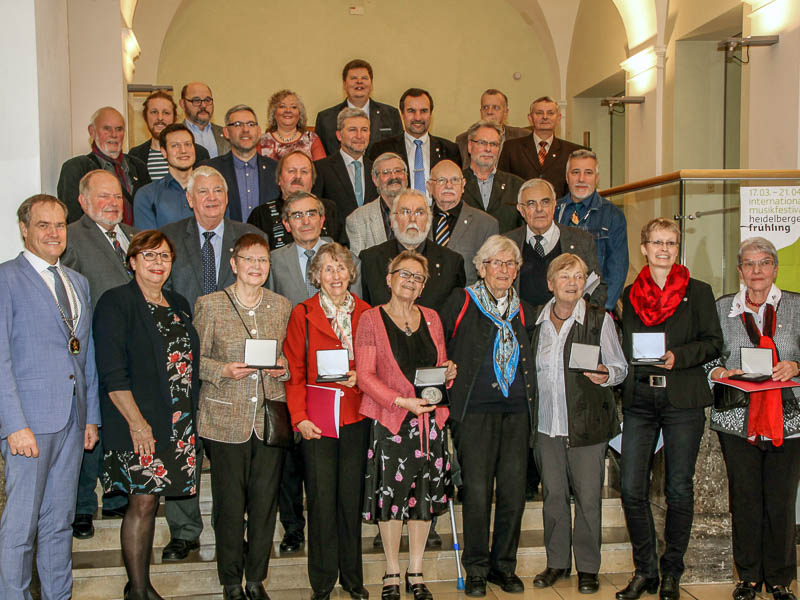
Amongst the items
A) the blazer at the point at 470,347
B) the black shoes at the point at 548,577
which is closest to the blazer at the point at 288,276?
the blazer at the point at 470,347

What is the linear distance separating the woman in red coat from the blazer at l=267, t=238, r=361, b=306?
372 millimetres

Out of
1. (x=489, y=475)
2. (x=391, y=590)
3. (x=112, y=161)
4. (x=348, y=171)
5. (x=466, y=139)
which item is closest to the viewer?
(x=391, y=590)

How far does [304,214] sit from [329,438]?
1.23 meters

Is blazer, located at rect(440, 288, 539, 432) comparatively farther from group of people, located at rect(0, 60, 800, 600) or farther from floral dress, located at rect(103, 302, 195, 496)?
floral dress, located at rect(103, 302, 195, 496)

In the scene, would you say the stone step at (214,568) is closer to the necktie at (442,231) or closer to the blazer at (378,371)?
the blazer at (378,371)

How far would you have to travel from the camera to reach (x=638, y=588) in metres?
4.38

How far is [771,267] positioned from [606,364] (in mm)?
1002

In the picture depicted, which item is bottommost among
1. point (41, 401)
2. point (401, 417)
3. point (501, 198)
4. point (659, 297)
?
point (401, 417)

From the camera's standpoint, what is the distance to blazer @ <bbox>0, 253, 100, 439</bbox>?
11.9 feet

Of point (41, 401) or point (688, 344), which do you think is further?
point (688, 344)

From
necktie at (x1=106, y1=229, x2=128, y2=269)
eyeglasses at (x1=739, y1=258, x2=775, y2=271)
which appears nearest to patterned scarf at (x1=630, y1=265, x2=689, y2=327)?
eyeglasses at (x1=739, y1=258, x2=775, y2=271)

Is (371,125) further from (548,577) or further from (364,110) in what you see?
(548,577)

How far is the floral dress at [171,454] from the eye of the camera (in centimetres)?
376

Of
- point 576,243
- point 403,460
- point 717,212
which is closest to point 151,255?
point 403,460
